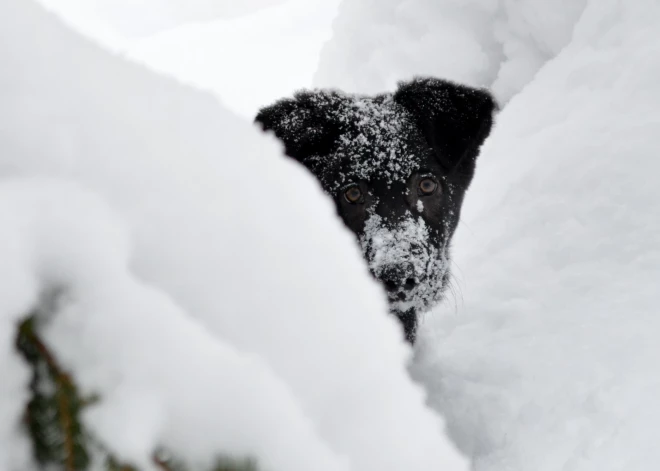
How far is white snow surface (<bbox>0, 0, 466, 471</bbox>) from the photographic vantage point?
1.91 ft

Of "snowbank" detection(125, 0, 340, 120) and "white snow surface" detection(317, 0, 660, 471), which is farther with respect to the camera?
"snowbank" detection(125, 0, 340, 120)

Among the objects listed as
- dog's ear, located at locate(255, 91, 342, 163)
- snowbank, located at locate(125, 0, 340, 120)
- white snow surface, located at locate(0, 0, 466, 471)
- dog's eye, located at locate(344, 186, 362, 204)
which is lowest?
white snow surface, located at locate(0, 0, 466, 471)

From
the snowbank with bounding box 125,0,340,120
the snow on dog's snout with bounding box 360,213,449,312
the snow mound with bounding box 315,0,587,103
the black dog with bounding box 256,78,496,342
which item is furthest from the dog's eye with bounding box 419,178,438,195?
the snowbank with bounding box 125,0,340,120

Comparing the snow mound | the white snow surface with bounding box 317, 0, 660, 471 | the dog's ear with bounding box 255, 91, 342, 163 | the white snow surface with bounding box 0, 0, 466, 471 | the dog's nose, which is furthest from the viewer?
the snow mound

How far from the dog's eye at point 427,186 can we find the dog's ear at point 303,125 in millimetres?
509

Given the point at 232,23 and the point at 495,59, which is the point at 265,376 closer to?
the point at 495,59

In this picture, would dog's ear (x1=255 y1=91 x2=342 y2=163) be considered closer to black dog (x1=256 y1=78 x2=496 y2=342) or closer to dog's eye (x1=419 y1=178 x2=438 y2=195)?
black dog (x1=256 y1=78 x2=496 y2=342)

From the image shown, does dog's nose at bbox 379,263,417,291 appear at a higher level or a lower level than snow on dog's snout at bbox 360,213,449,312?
lower

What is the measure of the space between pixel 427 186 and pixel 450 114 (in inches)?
19.8

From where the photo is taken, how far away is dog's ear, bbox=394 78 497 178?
3.00 metres

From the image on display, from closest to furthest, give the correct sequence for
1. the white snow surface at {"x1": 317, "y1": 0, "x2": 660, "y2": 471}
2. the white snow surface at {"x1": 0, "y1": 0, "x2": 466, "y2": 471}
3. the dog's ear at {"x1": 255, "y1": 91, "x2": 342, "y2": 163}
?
the white snow surface at {"x1": 0, "y1": 0, "x2": 466, "y2": 471}
the white snow surface at {"x1": 317, "y1": 0, "x2": 660, "y2": 471}
the dog's ear at {"x1": 255, "y1": 91, "x2": 342, "y2": 163}

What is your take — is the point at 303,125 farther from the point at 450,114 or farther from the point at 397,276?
the point at 397,276

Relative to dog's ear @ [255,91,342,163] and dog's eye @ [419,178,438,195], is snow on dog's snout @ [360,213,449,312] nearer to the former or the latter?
dog's eye @ [419,178,438,195]

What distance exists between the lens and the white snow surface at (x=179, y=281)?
582 mm
